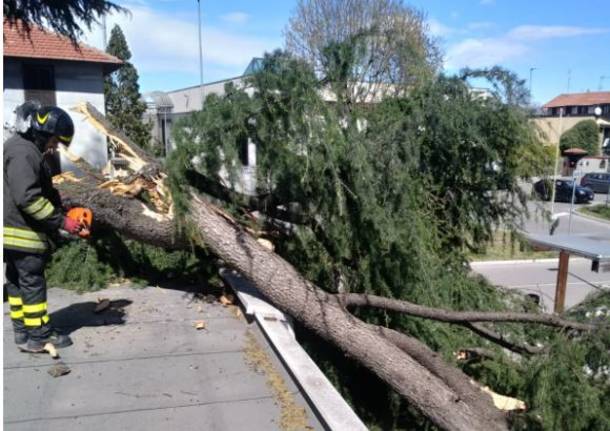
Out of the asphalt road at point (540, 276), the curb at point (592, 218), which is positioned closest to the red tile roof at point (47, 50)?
the asphalt road at point (540, 276)

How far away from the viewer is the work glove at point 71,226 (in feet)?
10.9

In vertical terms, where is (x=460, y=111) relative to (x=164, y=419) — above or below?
above

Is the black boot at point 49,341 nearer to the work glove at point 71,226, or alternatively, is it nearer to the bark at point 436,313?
the work glove at point 71,226

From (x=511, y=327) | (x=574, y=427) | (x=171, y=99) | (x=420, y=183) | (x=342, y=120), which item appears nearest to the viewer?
(x=574, y=427)

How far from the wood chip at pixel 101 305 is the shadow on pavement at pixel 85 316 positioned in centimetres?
2

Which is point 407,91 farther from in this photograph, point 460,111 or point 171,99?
point 171,99

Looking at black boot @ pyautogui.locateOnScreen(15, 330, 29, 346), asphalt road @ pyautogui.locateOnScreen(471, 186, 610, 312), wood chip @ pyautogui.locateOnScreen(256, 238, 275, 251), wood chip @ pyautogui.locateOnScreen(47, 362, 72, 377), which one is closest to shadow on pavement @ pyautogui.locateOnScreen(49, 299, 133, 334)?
black boot @ pyautogui.locateOnScreen(15, 330, 29, 346)

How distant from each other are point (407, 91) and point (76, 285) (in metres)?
3.79

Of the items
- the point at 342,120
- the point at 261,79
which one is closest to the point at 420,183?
the point at 342,120

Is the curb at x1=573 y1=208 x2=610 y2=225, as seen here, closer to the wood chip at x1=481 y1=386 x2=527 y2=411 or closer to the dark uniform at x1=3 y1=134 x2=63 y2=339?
the wood chip at x1=481 y1=386 x2=527 y2=411

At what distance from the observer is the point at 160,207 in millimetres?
4590

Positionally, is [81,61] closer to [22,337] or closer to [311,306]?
[22,337]

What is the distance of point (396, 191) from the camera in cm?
432

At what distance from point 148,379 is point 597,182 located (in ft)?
112
